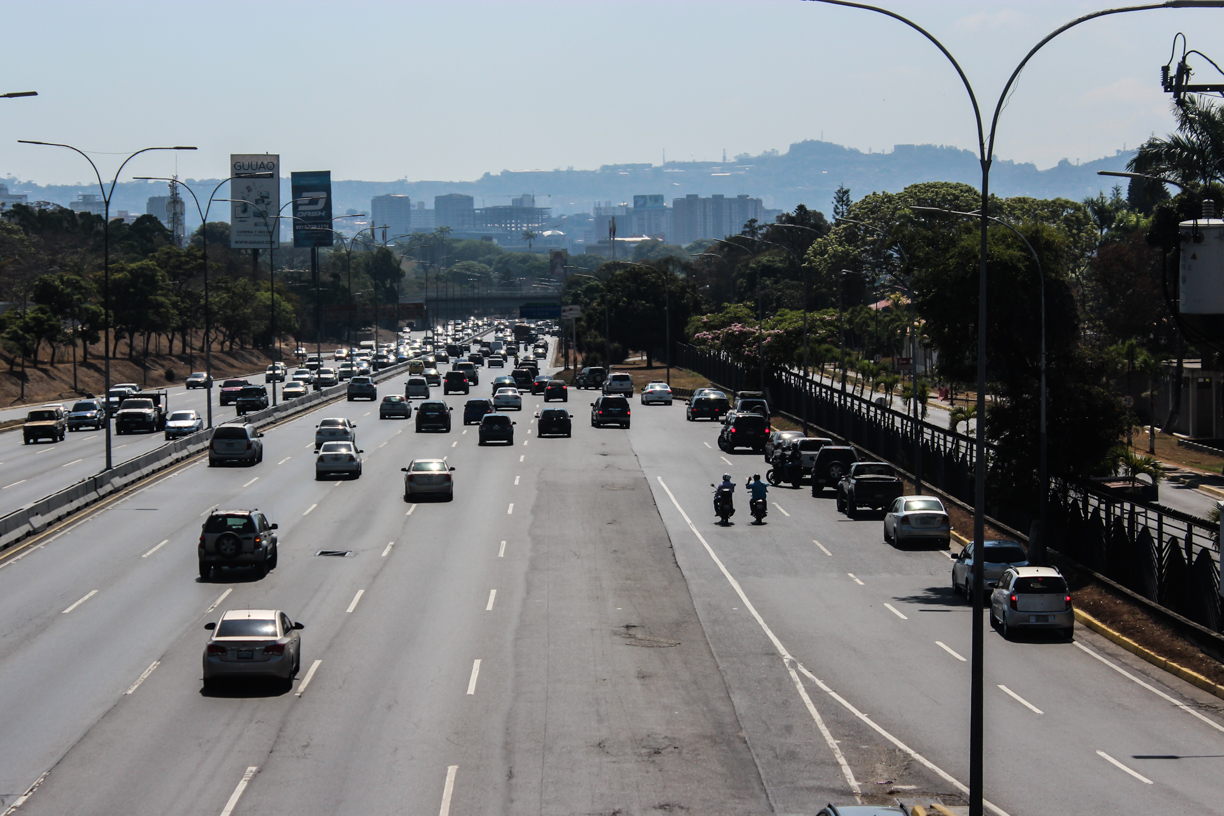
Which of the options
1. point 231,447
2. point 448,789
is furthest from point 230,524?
point 231,447

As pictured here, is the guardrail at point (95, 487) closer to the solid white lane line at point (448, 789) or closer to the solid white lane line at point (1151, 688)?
the solid white lane line at point (448, 789)

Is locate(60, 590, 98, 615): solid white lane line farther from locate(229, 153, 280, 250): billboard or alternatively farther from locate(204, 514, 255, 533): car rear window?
locate(229, 153, 280, 250): billboard

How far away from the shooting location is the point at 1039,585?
2914cm

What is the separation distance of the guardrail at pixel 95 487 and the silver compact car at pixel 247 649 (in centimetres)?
1639

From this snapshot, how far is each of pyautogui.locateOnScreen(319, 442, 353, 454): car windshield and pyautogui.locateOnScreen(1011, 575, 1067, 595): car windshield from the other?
100 feet

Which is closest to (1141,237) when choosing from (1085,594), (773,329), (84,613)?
(773,329)

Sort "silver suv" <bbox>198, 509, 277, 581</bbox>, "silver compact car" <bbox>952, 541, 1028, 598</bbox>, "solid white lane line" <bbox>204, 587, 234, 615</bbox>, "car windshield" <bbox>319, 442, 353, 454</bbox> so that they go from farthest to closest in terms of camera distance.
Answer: "car windshield" <bbox>319, 442, 353, 454</bbox> → "silver suv" <bbox>198, 509, 277, 581</bbox> → "silver compact car" <bbox>952, 541, 1028, 598</bbox> → "solid white lane line" <bbox>204, 587, 234, 615</bbox>

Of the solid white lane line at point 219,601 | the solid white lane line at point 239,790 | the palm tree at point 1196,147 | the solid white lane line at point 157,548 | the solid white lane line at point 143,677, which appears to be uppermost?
the palm tree at point 1196,147

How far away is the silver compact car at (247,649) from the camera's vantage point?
23328mm

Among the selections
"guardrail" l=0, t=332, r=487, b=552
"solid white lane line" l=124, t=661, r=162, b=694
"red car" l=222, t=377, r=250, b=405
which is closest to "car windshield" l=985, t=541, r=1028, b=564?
"solid white lane line" l=124, t=661, r=162, b=694

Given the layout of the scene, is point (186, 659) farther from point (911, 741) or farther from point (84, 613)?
point (911, 741)

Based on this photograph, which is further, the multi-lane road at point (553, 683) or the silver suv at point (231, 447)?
the silver suv at point (231, 447)

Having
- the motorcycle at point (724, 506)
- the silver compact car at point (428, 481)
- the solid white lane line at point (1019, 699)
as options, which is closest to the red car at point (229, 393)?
the silver compact car at point (428, 481)

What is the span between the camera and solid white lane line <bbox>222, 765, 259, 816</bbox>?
17630mm
